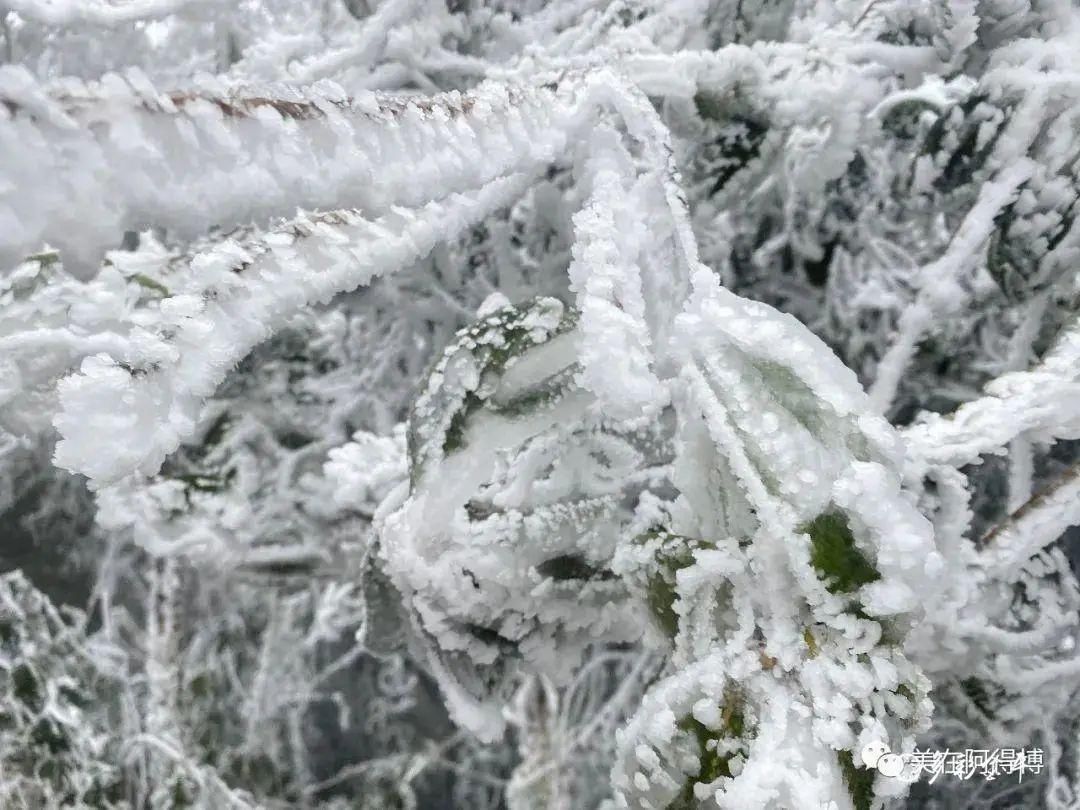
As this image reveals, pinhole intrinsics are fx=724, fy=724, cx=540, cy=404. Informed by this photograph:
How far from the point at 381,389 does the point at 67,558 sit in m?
1.17

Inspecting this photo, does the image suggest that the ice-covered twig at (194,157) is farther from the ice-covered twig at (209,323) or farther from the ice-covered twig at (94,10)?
the ice-covered twig at (94,10)

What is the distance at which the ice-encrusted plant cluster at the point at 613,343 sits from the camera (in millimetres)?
304

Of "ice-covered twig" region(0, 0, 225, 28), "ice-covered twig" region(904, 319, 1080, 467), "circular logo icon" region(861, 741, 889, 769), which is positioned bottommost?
"circular logo icon" region(861, 741, 889, 769)

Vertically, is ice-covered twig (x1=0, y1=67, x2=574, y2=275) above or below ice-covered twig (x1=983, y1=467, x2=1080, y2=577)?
above

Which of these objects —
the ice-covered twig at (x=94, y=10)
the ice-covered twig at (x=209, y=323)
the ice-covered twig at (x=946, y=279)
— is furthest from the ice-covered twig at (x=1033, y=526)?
the ice-covered twig at (x=94, y=10)

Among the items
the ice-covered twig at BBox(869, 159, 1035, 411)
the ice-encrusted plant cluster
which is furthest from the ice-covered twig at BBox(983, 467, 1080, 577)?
the ice-covered twig at BBox(869, 159, 1035, 411)

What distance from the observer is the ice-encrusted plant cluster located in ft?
1.00

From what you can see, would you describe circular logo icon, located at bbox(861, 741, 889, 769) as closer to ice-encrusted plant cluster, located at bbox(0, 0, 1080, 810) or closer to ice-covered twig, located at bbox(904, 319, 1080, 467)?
ice-encrusted plant cluster, located at bbox(0, 0, 1080, 810)

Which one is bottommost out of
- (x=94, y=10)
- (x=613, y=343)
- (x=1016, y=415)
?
(x=1016, y=415)

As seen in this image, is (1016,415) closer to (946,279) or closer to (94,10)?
(946,279)

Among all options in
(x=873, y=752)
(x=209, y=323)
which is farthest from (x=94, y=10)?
(x=873, y=752)

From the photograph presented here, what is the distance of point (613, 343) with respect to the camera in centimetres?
37

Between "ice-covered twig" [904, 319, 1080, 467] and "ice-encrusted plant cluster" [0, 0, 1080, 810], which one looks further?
"ice-covered twig" [904, 319, 1080, 467]

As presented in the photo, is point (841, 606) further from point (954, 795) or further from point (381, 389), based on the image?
point (381, 389)
